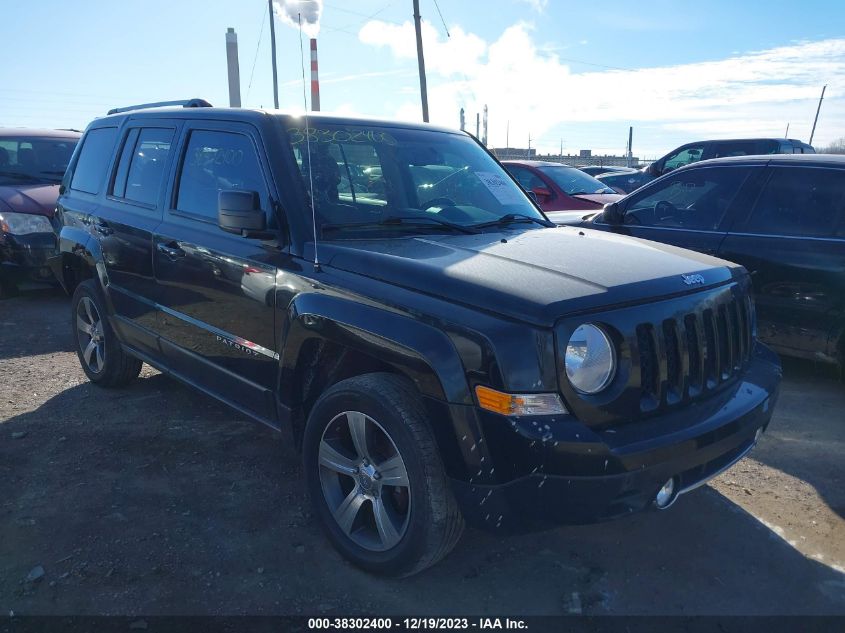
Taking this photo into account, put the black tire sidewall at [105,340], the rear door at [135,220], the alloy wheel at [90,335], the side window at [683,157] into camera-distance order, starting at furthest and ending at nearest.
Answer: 1. the side window at [683,157]
2. the alloy wheel at [90,335]
3. the black tire sidewall at [105,340]
4. the rear door at [135,220]

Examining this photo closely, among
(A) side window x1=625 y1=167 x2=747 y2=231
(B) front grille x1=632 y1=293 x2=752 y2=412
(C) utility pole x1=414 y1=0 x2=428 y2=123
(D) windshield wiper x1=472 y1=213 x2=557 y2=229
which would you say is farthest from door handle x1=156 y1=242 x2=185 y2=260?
(C) utility pole x1=414 y1=0 x2=428 y2=123

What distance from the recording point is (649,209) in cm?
591

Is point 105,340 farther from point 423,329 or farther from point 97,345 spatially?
point 423,329

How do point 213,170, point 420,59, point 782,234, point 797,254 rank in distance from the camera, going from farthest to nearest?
point 420,59
point 782,234
point 797,254
point 213,170

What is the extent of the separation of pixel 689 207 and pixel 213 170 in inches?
152

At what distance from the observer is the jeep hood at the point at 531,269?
2.45 metres

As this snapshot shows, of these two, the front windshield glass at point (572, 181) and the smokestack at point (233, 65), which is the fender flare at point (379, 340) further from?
the smokestack at point (233, 65)

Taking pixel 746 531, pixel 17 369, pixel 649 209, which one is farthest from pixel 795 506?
pixel 17 369

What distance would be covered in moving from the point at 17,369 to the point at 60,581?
347cm

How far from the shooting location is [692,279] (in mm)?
2855

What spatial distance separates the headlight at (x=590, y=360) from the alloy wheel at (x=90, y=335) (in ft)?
12.7

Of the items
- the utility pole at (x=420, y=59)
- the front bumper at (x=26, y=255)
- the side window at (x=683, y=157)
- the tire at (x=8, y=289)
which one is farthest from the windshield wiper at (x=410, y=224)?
the utility pole at (x=420, y=59)

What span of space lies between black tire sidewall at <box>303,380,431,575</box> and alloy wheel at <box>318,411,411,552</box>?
0.03 metres

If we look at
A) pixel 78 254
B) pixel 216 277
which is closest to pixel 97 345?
pixel 78 254
